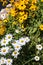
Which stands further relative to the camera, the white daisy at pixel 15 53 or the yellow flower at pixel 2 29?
the yellow flower at pixel 2 29

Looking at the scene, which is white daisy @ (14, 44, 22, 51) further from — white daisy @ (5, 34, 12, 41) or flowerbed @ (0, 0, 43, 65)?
white daisy @ (5, 34, 12, 41)

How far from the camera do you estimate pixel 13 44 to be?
3475mm

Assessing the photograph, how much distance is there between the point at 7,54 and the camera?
3443mm

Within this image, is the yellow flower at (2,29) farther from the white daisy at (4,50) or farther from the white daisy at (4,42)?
the white daisy at (4,50)

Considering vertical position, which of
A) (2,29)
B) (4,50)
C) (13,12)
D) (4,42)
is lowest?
(4,50)

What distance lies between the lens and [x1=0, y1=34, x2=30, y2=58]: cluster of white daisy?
342 cm

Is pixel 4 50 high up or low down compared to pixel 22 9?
down

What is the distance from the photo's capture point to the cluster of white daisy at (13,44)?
11.2 feet

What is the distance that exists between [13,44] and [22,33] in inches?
12.6

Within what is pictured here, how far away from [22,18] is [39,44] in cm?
52

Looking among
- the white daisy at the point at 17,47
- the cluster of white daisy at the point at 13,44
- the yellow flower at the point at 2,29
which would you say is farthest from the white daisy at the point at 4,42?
the yellow flower at the point at 2,29

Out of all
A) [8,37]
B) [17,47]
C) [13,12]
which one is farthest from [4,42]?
[13,12]

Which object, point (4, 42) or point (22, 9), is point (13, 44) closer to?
point (4, 42)

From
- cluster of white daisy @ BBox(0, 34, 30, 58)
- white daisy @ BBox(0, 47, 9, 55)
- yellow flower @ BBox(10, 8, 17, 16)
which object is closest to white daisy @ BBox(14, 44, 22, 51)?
cluster of white daisy @ BBox(0, 34, 30, 58)
